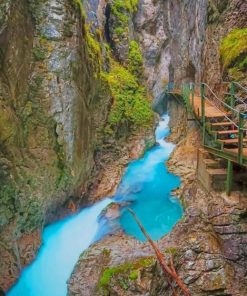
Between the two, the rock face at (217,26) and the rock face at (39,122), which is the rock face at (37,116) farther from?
the rock face at (217,26)

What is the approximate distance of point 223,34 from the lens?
589 inches

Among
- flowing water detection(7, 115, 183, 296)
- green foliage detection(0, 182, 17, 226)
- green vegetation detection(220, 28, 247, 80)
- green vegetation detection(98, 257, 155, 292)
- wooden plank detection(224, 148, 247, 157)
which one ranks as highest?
green vegetation detection(220, 28, 247, 80)

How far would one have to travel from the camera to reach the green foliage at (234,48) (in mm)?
12025

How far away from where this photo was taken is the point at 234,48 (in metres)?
12.5

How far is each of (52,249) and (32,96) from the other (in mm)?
5620

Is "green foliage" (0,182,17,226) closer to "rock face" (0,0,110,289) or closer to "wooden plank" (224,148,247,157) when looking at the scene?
"rock face" (0,0,110,289)

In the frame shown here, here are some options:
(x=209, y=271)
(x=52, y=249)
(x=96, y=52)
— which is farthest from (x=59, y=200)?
(x=96, y=52)

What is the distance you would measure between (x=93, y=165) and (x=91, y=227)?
15.2 ft

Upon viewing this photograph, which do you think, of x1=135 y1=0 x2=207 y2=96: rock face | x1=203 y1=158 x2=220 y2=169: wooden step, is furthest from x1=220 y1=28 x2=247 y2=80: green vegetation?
x1=135 y1=0 x2=207 y2=96: rock face

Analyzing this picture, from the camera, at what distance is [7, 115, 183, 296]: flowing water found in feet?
36.1

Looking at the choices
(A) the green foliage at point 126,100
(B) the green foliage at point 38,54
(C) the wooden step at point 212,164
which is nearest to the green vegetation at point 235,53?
(C) the wooden step at point 212,164

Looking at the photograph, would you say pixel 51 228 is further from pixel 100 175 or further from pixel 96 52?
pixel 96 52

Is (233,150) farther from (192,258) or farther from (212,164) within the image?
(192,258)

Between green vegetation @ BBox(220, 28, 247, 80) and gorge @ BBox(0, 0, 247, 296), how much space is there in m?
0.05
